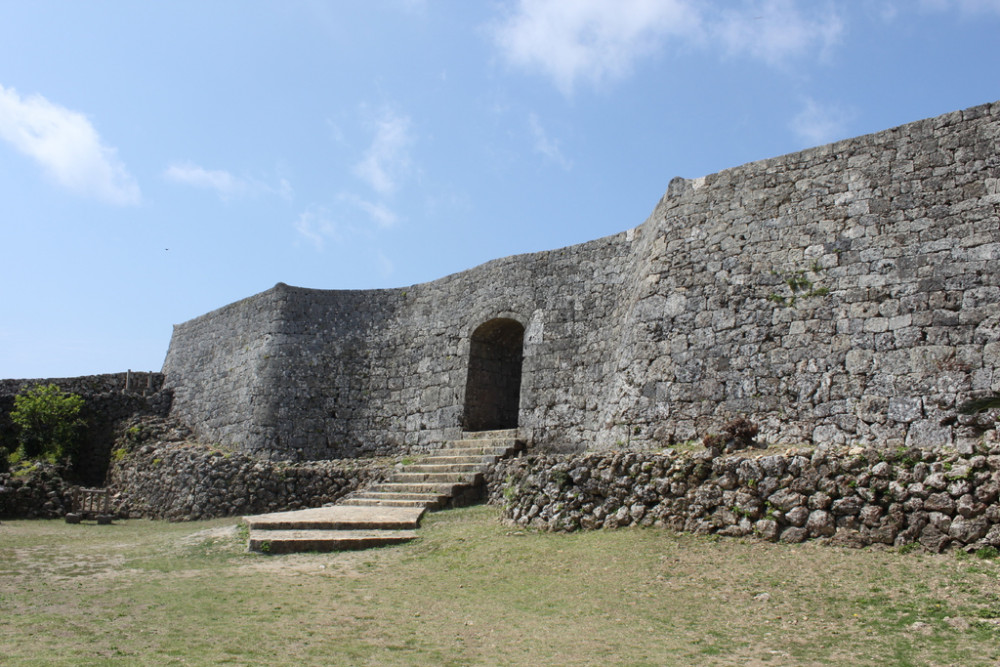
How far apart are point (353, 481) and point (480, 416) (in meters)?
2.43

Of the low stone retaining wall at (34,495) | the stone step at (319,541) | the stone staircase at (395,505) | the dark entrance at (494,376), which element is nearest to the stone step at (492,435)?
the stone staircase at (395,505)

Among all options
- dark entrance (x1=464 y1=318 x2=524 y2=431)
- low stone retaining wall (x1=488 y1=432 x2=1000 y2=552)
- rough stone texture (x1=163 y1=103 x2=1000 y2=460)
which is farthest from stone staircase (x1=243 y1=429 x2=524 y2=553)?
low stone retaining wall (x1=488 y1=432 x2=1000 y2=552)

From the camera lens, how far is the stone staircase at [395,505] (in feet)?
26.5

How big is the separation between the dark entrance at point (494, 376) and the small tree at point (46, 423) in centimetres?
913

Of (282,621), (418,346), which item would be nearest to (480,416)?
(418,346)

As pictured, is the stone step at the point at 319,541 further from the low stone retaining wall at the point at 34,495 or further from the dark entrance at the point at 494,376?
the low stone retaining wall at the point at 34,495

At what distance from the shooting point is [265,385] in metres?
14.5

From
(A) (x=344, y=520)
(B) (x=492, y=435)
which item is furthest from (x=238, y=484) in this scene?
(A) (x=344, y=520)

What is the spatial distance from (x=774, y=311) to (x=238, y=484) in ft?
30.5

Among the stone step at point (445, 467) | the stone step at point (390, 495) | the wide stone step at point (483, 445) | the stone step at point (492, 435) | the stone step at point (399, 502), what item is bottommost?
the stone step at point (399, 502)

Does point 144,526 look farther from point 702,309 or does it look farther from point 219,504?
point 702,309

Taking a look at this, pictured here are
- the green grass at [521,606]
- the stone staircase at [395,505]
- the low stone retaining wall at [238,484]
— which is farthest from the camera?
the low stone retaining wall at [238,484]

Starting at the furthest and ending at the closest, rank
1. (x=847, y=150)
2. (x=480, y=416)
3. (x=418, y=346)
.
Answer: (x=418, y=346), (x=480, y=416), (x=847, y=150)

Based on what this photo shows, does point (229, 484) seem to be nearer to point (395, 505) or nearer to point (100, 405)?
point (395, 505)
